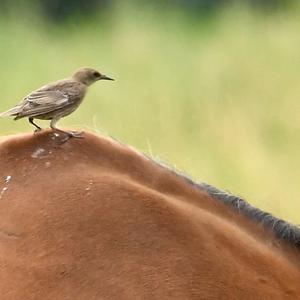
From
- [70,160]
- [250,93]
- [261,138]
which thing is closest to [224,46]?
[250,93]

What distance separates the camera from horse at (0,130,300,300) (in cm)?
126

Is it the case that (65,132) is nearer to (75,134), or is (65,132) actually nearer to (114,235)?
(75,134)

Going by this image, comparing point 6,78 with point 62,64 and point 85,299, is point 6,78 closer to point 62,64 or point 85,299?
point 62,64

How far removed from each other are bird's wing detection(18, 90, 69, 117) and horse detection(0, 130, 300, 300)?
0.03 metres

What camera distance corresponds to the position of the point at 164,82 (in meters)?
3.32

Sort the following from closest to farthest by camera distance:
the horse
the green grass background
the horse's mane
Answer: the horse < the horse's mane < the green grass background

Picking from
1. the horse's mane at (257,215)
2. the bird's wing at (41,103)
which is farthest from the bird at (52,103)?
the horse's mane at (257,215)

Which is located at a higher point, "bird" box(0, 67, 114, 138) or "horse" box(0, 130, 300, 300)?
"bird" box(0, 67, 114, 138)

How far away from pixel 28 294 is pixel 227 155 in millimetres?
1835

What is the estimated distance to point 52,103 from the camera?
1.35m

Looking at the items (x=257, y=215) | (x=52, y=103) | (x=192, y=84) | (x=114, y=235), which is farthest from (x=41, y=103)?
(x=192, y=84)

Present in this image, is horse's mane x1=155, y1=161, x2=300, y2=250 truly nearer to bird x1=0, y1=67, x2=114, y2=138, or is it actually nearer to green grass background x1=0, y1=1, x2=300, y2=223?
bird x1=0, y1=67, x2=114, y2=138

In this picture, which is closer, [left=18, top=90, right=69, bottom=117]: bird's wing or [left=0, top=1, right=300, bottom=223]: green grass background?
[left=18, top=90, right=69, bottom=117]: bird's wing

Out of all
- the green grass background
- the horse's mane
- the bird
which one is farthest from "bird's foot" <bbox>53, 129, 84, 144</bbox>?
the green grass background
